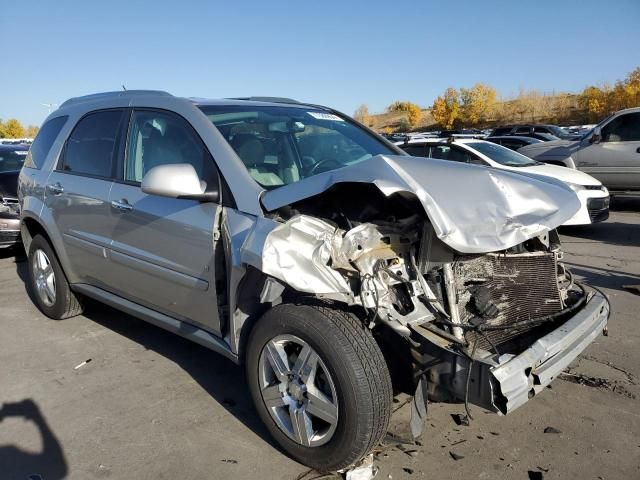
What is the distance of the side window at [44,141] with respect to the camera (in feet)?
15.6

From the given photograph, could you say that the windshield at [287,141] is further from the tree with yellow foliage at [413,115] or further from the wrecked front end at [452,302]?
the tree with yellow foliage at [413,115]

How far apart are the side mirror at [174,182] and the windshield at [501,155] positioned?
6905 mm

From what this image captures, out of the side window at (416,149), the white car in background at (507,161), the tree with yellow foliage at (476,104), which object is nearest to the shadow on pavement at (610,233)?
the white car in background at (507,161)

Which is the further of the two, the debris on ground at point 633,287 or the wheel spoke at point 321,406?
the debris on ground at point 633,287

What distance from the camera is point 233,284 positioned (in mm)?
2914

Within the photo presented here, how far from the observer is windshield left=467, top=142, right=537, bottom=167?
29.4ft

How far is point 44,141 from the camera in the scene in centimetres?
491

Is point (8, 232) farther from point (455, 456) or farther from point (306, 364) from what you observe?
point (455, 456)

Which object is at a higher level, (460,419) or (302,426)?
(302,426)

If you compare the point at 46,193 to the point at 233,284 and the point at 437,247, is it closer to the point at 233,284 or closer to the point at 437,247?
the point at 233,284

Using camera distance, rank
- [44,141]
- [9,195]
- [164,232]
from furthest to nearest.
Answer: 1. [9,195]
2. [44,141]
3. [164,232]

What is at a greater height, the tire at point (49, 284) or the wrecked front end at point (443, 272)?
the wrecked front end at point (443, 272)

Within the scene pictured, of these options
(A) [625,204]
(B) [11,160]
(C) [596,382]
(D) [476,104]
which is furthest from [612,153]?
(D) [476,104]

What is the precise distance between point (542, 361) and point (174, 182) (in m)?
2.07
